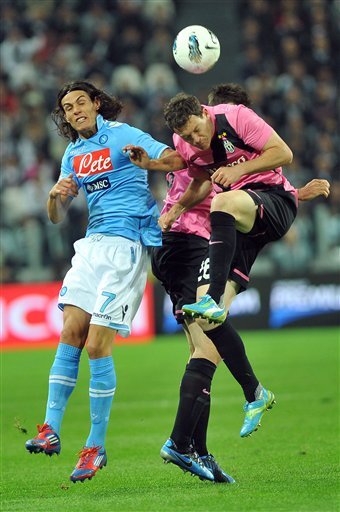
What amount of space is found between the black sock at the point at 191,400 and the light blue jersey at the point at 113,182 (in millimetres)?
851

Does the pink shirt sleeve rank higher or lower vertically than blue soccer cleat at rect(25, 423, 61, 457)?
higher

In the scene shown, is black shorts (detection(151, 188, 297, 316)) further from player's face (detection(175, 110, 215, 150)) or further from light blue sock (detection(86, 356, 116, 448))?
light blue sock (detection(86, 356, 116, 448))

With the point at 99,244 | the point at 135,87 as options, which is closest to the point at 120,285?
the point at 99,244

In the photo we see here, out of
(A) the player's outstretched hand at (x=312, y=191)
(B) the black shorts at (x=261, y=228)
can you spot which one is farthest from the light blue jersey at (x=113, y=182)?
(A) the player's outstretched hand at (x=312, y=191)

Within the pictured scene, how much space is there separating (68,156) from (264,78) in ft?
46.4

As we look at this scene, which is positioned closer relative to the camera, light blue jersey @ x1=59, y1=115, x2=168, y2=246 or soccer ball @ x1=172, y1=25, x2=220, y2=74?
light blue jersey @ x1=59, y1=115, x2=168, y2=246

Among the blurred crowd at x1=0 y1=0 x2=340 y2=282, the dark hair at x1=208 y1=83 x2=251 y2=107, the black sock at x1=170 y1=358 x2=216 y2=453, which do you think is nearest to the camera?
the black sock at x1=170 y1=358 x2=216 y2=453

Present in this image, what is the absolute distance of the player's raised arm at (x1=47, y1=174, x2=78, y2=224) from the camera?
6.64 m

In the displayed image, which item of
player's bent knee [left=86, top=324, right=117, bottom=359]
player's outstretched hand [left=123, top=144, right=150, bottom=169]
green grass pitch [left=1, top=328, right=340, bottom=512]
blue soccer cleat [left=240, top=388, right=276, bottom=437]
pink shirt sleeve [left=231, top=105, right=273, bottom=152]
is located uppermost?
pink shirt sleeve [left=231, top=105, right=273, bottom=152]

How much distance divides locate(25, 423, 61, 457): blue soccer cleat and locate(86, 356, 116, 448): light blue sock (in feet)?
0.82

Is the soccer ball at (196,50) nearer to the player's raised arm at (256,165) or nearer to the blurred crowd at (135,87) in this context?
the player's raised arm at (256,165)

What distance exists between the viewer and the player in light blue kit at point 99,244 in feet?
21.2

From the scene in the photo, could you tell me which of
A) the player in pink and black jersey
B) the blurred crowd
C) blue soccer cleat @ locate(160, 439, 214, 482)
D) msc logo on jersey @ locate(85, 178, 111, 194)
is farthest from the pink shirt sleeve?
the blurred crowd

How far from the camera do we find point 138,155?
650 centimetres
